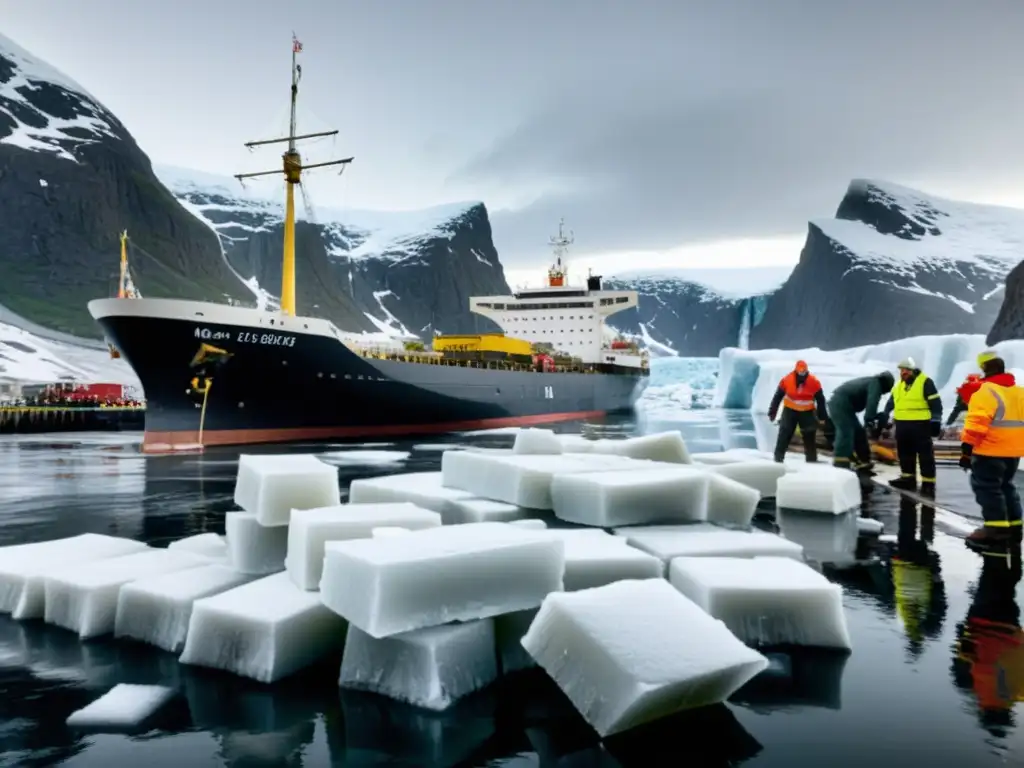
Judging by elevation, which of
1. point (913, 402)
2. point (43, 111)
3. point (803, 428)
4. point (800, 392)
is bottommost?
point (803, 428)

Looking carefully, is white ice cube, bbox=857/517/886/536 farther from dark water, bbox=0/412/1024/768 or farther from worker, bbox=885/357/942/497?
worker, bbox=885/357/942/497

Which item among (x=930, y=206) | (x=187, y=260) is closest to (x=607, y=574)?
(x=187, y=260)

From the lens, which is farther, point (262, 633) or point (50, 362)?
point (50, 362)

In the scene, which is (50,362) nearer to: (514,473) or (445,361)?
(445,361)

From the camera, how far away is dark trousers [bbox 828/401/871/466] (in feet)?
33.9

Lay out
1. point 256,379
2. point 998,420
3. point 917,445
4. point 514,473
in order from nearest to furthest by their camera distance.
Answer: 1. point 514,473
2. point 998,420
3. point 917,445
4. point 256,379

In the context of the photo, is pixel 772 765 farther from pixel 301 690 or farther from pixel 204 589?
pixel 204 589

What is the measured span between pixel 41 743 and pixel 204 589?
1054mm

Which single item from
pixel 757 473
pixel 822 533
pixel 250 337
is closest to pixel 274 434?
pixel 250 337

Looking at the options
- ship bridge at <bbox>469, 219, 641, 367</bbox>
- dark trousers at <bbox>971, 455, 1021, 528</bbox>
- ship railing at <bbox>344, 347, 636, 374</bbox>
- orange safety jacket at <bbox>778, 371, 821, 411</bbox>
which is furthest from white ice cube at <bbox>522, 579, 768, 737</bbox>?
ship bridge at <bbox>469, 219, 641, 367</bbox>

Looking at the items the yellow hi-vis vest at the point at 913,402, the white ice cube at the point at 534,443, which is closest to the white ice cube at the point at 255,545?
the white ice cube at the point at 534,443

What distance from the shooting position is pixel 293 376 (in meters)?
21.1

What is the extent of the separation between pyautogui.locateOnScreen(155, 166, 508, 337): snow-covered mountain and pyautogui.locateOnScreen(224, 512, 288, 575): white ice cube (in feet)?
391

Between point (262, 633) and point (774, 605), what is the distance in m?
2.33
